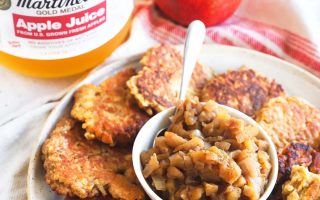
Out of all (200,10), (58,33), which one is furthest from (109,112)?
(200,10)

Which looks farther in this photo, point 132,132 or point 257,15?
point 257,15

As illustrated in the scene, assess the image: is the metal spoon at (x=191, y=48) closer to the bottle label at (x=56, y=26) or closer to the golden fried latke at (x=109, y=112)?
the golden fried latke at (x=109, y=112)

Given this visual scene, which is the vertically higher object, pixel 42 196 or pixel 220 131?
pixel 220 131

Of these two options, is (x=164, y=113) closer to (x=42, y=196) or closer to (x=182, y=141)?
(x=182, y=141)

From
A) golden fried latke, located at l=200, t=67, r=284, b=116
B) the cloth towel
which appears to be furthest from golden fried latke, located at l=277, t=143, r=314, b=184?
the cloth towel

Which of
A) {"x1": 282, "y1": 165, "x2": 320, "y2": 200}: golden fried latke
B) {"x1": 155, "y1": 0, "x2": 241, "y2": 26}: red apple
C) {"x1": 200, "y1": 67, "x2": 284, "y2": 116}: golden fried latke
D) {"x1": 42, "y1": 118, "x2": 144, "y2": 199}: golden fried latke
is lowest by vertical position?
{"x1": 42, "y1": 118, "x2": 144, "y2": 199}: golden fried latke

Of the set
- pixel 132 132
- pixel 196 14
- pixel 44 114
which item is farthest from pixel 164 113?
pixel 196 14

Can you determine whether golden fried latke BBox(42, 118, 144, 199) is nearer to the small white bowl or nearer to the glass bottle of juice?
the small white bowl
